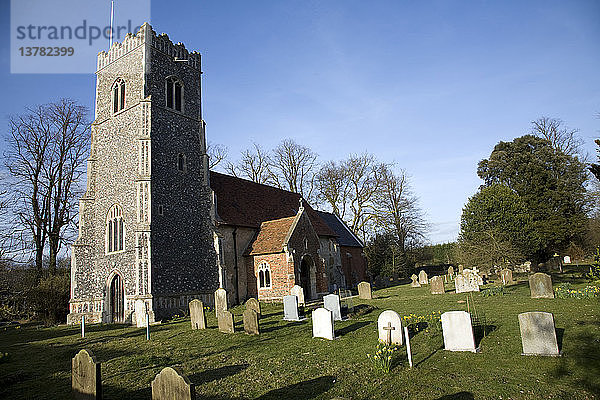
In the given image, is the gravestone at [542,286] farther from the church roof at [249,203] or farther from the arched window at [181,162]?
the arched window at [181,162]

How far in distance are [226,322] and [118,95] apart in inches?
604

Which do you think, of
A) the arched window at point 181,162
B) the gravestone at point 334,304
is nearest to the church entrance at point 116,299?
the arched window at point 181,162

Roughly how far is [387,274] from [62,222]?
89.8ft

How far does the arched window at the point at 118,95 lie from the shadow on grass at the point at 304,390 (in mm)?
19103

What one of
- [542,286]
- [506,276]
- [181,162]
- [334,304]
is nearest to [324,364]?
[334,304]

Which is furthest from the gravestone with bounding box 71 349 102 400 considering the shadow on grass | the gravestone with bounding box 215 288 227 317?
the gravestone with bounding box 215 288 227 317

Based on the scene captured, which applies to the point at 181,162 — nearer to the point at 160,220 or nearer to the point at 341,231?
the point at 160,220

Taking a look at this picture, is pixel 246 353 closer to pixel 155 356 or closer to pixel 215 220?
pixel 155 356

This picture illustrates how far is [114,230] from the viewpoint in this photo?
65.5ft

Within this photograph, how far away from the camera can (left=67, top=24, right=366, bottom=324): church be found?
61.1 feet

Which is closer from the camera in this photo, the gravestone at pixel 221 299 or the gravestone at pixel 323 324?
the gravestone at pixel 323 324

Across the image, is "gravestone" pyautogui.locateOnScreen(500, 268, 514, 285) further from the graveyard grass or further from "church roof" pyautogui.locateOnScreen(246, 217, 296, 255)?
"church roof" pyautogui.locateOnScreen(246, 217, 296, 255)

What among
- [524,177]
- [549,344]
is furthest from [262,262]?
[524,177]

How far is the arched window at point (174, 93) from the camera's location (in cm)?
2142
